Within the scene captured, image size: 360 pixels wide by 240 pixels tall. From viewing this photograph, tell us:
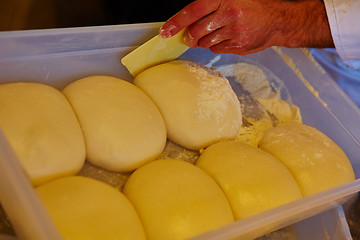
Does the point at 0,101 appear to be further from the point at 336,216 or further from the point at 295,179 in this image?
the point at 336,216

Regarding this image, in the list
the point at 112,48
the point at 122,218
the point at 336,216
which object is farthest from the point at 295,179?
the point at 112,48

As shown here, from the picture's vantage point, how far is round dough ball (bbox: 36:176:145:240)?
2.43 ft

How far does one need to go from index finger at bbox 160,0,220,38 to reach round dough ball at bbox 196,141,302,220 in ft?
1.39

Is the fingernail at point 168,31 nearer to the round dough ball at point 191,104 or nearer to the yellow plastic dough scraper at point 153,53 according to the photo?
the yellow plastic dough scraper at point 153,53

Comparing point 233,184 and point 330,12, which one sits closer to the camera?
point 233,184

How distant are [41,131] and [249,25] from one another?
0.80 m

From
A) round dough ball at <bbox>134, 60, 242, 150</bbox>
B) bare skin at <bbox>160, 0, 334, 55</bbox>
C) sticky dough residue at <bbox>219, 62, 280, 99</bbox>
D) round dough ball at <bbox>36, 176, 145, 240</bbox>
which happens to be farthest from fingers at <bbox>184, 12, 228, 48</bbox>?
round dough ball at <bbox>36, 176, 145, 240</bbox>

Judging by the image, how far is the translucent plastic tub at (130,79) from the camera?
27.3 inches

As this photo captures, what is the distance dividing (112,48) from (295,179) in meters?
0.81

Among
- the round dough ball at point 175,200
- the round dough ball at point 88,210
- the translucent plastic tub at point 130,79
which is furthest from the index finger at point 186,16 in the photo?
the round dough ball at point 88,210

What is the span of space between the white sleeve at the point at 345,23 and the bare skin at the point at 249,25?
0.14ft

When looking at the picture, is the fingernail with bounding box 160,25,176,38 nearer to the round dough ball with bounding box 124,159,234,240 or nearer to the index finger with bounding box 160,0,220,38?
the index finger with bounding box 160,0,220,38

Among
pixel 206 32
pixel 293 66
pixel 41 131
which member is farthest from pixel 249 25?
pixel 41 131

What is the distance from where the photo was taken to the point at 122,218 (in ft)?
2.67
